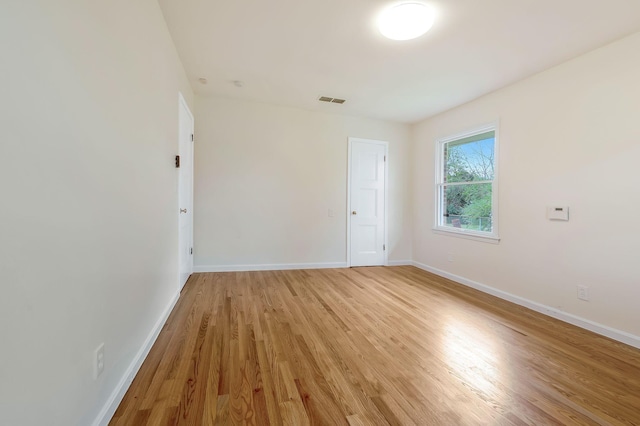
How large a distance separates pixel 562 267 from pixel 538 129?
1437mm

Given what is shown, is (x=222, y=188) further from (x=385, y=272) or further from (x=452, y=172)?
(x=452, y=172)

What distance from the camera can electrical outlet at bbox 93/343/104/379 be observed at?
3.99ft

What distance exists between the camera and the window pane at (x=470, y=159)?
3611mm

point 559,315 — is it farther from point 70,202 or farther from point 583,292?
point 70,202

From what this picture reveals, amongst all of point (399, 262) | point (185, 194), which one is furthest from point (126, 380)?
point (399, 262)

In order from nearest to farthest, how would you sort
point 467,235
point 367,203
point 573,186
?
point 573,186 → point 467,235 → point 367,203

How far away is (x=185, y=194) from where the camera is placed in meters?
3.41

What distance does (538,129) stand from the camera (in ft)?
9.70

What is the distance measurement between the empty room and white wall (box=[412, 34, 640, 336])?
0.07 ft

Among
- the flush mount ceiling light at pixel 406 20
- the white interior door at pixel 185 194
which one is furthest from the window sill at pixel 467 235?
the white interior door at pixel 185 194

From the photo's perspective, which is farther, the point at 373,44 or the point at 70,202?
the point at 373,44

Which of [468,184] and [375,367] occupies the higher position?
[468,184]

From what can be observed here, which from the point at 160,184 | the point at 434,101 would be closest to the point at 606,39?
the point at 434,101

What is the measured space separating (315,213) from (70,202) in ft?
11.8
